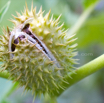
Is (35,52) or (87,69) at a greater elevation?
(35,52)

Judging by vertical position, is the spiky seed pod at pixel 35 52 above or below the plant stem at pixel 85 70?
above

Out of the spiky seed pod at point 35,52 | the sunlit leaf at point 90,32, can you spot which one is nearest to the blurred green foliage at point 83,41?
the sunlit leaf at point 90,32

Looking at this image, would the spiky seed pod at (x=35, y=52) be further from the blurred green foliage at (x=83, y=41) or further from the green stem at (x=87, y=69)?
the blurred green foliage at (x=83, y=41)

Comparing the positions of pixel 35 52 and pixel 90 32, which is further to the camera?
pixel 90 32

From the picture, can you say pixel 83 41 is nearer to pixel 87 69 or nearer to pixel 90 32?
pixel 90 32

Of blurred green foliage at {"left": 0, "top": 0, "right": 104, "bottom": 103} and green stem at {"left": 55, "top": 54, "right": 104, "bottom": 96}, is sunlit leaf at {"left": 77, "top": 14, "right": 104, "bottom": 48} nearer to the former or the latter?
blurred green foliage at {"left": 0, "top": 0, "right": 104, "bottom": 103}

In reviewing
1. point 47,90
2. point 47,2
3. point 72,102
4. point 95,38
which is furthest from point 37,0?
point 72,102

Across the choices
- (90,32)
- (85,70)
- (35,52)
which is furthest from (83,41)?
(35,52)

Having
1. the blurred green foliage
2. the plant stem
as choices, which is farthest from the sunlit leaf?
the plant stem

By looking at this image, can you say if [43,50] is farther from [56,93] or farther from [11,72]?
[56,93]
